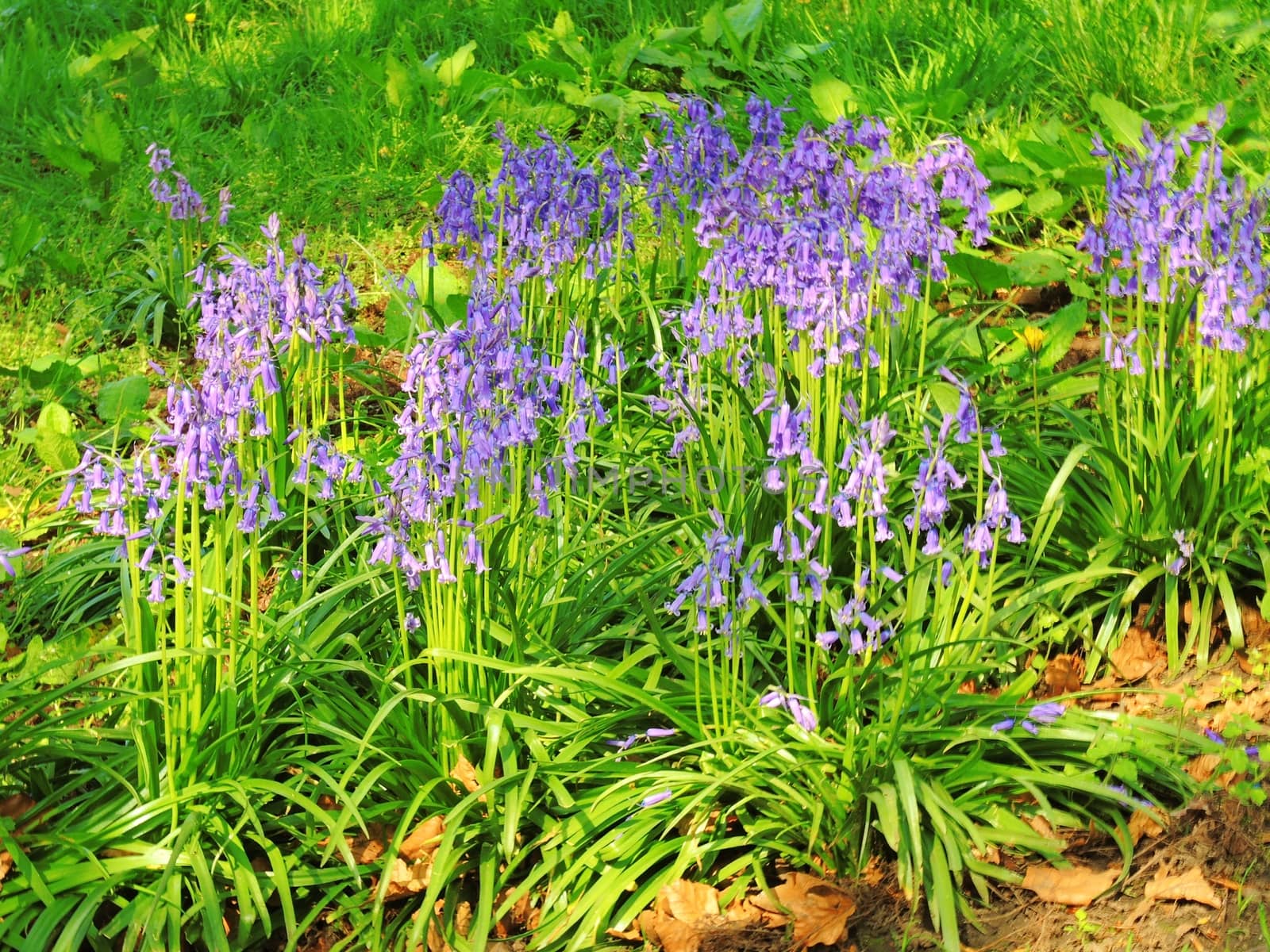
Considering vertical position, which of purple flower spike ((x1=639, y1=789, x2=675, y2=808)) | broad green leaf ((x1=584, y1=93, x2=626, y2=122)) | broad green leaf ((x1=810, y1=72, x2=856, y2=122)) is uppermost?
broad green leaf ((x1=584, y1=93, x2=626, y2=122))

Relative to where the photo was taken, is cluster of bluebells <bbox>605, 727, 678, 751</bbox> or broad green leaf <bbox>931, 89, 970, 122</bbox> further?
broad green leaf <bbox>931, 89, 970, 122</bbox>

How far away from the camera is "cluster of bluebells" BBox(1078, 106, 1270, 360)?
338 cm

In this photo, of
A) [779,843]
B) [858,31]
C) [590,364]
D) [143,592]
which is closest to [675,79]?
[858,31]

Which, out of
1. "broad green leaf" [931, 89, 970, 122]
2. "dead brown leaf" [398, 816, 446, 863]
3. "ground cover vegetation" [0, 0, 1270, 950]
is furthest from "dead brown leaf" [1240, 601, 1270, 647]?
"broad green leaf" [931, 89, 970, 122]

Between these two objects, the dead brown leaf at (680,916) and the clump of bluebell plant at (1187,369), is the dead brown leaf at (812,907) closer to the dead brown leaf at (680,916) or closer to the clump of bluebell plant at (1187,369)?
the dead brown leaf at (680,916)

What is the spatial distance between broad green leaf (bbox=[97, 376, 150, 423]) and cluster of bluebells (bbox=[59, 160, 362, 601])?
4.90ft

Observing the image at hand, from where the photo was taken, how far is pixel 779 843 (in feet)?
9.85

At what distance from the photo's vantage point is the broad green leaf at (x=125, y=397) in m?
4.92

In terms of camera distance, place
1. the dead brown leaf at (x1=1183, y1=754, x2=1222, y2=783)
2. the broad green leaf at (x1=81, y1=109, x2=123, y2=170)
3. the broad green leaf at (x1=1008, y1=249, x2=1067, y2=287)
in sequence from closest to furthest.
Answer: the dead brown leaf at (x1=1183, y1=754, x2=1222, y2=783) < the broad green leaf at (x1=1008, y1=249, x2=1067, y2=287) < the broad green leaf at (x1=81, y1=109, x2=123, y2=170)

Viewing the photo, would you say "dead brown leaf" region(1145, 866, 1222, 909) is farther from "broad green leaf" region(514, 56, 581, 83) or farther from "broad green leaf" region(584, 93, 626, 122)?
"broad green leaf" region(514, 56, 581, 83)

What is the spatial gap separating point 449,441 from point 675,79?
472cm

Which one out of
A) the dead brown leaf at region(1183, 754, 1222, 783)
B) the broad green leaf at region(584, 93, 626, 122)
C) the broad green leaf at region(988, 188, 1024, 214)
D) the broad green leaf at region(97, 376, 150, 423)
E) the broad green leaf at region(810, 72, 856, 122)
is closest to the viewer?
the dead brown leaf at region(1183, 754, 1222, 783)

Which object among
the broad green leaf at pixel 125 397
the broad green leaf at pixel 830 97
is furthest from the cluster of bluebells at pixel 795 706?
the broad green leaf at pixel 830 97

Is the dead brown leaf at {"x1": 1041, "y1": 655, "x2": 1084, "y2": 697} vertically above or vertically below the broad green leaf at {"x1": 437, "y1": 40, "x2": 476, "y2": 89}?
below
